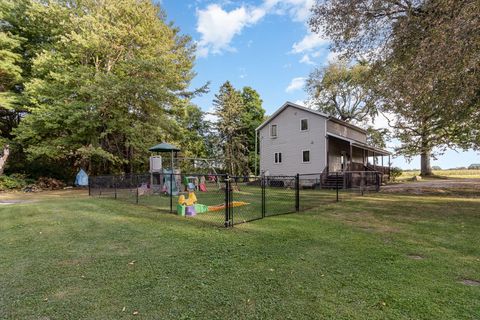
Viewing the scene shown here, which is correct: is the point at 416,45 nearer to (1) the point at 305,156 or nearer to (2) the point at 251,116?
(1) the point at 305,156

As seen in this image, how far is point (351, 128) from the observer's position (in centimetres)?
2570

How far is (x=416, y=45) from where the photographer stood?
843cm

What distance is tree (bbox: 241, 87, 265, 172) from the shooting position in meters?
34.2

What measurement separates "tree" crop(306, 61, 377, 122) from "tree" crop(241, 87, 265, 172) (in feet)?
21.6

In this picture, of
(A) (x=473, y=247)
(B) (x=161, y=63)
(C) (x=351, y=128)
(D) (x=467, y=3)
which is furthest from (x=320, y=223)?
(C) (x=351, y=128)

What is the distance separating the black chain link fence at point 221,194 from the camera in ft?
25.7

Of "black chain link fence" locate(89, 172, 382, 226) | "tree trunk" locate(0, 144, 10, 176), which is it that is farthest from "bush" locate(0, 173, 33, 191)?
"black chain link fence" locate(89, 172, 382, 226)

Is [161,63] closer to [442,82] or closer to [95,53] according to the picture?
[95,53]

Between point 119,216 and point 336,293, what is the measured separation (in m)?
6.59

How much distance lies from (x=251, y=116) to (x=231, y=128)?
462cm

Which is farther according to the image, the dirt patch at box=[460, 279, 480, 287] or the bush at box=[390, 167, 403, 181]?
the bush at box=[390, 167, 403, 181]

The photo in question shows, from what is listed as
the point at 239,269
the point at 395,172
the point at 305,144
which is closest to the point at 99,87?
the point at 305,144

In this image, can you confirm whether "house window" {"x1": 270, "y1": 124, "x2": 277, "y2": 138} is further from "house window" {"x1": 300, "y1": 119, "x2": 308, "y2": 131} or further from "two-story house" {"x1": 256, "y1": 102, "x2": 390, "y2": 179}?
"house window" {"x1": 300, "y1": 119, "x2": 308, "y2": 131}

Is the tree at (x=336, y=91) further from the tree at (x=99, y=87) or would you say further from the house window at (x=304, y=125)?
the tree at (x=99, y=87)
